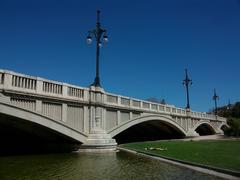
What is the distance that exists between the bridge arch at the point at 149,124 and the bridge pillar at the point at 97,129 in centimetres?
227

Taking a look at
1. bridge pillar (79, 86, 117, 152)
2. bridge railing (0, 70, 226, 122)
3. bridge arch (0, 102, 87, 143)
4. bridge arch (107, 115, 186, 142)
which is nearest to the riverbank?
bridge pillar (79, 86, 117, 152)

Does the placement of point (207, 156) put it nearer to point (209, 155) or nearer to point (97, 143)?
point (209, 155)

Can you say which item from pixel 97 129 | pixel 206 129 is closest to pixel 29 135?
pixel 97 129

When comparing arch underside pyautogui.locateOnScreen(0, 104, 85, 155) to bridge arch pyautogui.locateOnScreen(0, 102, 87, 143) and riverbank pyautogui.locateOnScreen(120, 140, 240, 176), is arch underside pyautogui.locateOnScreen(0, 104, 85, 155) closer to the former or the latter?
bridge arch pyautogui.locateOnScreen(0, 102, 87, 143)

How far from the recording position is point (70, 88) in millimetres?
17109

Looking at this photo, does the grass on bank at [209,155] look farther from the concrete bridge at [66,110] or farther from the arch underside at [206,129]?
the arch underside at [206,129]

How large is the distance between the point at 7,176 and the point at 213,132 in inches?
2302

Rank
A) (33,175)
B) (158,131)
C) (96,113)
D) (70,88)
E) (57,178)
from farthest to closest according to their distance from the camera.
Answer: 1. (158,131)
2. (96,113)
3. (70,88)
4. (33,175)
5. (57,178)

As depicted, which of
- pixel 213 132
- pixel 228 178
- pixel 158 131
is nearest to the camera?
pixel 228 178

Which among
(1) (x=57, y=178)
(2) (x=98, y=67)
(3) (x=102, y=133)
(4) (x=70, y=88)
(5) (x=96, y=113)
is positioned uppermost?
(2) (x=98, y=67)

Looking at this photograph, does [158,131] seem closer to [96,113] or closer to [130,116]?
[130,116]

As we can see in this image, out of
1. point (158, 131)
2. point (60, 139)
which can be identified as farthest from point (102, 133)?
point (158, 131)

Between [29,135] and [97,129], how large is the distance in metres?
5.03

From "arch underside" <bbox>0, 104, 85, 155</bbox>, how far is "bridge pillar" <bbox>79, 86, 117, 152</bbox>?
69 centimetres
